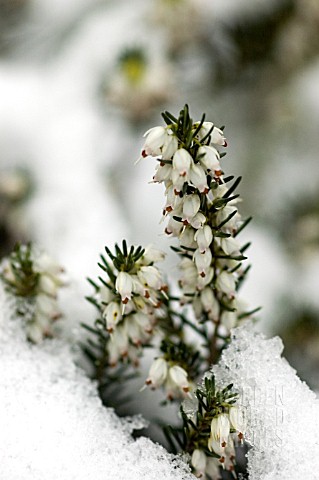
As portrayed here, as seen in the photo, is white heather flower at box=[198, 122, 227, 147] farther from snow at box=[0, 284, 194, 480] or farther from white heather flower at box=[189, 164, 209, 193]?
snow at box=[0, 284, 194, 480]

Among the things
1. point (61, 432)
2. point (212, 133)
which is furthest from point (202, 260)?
point (61, 432)

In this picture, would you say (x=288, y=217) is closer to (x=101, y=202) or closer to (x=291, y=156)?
(x=291, y=156)

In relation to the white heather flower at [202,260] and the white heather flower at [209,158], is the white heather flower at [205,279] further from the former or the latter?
the white heather flower at [209,158]

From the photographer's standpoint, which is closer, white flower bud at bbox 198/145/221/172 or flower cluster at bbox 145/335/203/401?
white flower bud at bbox 198/145/221/172

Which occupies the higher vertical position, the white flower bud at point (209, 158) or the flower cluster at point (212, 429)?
the white flower bud at point (209, 158)

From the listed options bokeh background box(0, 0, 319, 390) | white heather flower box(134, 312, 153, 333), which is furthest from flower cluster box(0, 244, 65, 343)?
bokeh background box(0, 0, 319, 390)

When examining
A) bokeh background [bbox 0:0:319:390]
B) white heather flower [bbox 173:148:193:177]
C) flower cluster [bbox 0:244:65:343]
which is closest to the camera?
white heather flower [bbox 173:148:193:177]

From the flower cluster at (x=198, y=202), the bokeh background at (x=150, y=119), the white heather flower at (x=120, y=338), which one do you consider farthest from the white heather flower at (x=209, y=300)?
the bokeh background at (x=150, y=119)
